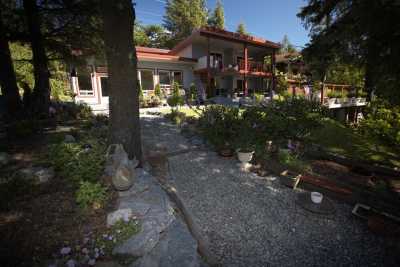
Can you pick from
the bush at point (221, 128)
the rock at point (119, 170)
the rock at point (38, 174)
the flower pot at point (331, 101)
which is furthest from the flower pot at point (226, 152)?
the flower pot at point (331, 101)

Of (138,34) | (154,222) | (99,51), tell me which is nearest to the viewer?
(154,222)

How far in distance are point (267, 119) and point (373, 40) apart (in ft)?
9.96

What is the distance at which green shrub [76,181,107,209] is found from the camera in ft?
8.91

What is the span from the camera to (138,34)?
2733 centimetres

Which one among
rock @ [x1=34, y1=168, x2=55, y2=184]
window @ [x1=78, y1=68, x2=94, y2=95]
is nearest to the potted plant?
rock @ [x1=34, y1=168, x2=55, y2=184]

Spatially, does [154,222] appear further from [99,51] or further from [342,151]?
[342,151]

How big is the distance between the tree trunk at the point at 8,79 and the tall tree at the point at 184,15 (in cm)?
2688

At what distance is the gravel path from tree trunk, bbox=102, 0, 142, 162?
141 centimetres

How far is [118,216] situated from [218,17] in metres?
34.3

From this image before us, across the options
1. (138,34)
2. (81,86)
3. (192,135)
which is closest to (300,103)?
(192,135)

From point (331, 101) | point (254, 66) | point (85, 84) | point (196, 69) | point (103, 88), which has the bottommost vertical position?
point (331, 101)

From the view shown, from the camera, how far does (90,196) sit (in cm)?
276

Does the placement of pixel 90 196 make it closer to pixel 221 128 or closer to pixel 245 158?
pixel 245 158

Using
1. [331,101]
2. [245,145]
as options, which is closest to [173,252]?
[245,145]
